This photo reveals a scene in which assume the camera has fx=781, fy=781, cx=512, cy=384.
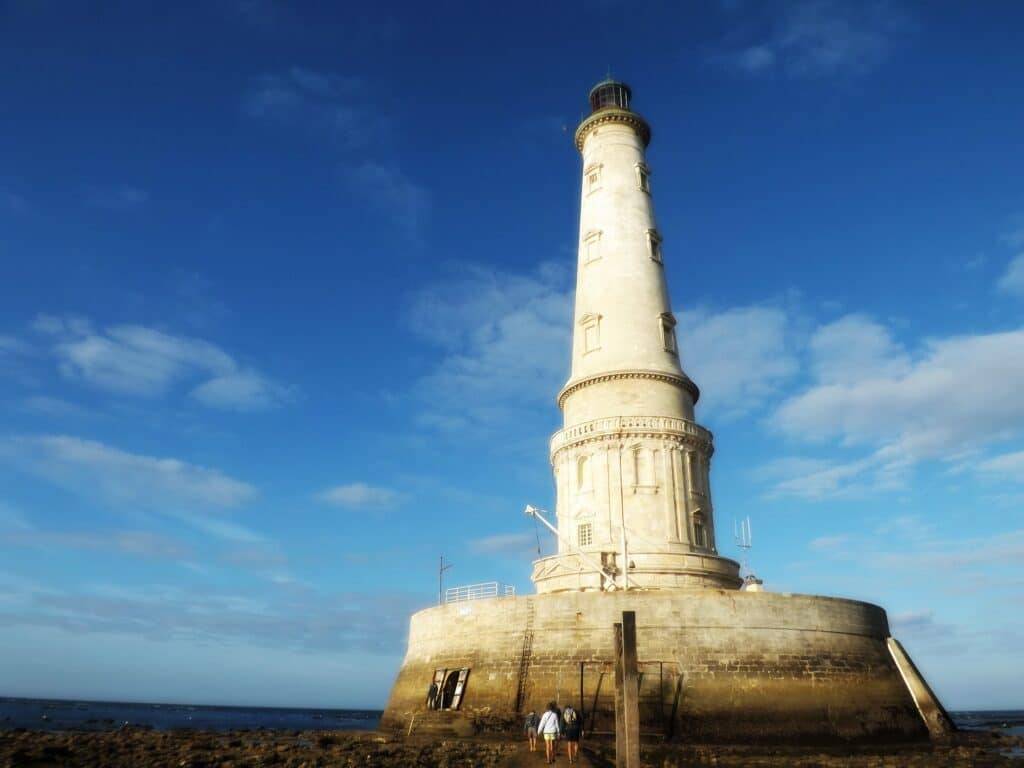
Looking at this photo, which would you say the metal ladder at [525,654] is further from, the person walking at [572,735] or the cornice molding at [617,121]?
the cornice molding at [617,121]

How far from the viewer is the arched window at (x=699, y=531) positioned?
30.8m

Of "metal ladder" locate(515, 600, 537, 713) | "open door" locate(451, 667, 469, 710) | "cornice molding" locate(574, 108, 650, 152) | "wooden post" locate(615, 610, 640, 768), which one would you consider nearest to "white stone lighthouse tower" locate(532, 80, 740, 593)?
"cornice molding" locate(574, 108, 650, 152)

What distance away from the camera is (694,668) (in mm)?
22938

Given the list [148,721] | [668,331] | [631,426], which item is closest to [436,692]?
[631,426]

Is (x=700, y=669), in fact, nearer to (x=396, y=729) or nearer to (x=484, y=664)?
(x=484, y=664)

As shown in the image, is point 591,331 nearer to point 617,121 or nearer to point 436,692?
point 617,121

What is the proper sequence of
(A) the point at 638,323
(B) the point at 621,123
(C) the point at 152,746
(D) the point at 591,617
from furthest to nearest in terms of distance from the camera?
1. (B) the point at 621,123
2. (A) the point at 638,323
3. (C) the point at 152,746
4. (D) the point at 591,617

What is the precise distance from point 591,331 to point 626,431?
18.4 feet

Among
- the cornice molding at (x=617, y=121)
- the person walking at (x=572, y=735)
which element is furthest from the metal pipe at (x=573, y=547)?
the cornice molding at (x=617, y=121)

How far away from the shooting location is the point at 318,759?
20.6 m

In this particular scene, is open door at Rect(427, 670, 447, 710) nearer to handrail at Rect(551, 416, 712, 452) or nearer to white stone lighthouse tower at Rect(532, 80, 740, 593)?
white stone lighthouse tower at Rect(532, 80, 740, 593)

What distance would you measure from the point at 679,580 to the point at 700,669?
612 centimetres

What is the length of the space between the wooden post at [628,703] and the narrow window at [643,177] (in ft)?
80.0

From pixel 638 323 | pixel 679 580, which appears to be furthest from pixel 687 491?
pixel 638 323
